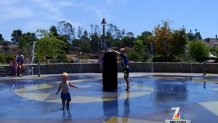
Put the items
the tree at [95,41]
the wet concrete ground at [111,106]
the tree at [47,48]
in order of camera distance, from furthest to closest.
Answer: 1. the tree at [95,41]
2. the tree at [47,48]
3. the wet concrete ground at [111,106]

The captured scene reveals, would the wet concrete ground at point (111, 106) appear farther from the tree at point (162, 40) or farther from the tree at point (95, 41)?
the tree at point (95, 41)

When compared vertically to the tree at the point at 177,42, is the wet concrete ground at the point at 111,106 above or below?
below

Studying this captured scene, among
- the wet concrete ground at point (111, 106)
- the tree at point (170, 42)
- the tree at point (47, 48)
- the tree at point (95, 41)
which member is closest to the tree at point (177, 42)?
the tree at point (170, 42)

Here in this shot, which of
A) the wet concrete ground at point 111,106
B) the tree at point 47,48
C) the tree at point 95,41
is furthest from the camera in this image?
the tree at point 95,41

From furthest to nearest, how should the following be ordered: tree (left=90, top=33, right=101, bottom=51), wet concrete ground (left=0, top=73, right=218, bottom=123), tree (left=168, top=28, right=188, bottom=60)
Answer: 1. tree (left=90, top=33, right=101, bottom=51)
2. tree (left=168, top=28, right=188, bottom=60)
3. wet concrete ground (left=0, top=73, right=218, bottom=123)

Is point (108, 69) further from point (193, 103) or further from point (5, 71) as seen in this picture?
point (5, 71)

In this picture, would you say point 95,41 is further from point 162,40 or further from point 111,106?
point 111,106

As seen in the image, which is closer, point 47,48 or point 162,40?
point 162,40

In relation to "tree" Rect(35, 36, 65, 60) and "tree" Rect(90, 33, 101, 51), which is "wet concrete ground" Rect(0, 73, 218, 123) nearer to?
"tree" Rect(35, 36, 65, 60)

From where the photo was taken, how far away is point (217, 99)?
13.7 metres

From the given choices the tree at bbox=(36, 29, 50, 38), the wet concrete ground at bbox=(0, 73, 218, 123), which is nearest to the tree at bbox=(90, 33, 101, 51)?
the tree at bbox=(36, 29, 50, 38)

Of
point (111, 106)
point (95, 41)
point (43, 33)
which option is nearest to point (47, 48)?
point (43, 33)

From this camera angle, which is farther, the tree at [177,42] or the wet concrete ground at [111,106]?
the tree at [177,42]

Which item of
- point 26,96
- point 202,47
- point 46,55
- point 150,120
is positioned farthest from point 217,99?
point 202,47
